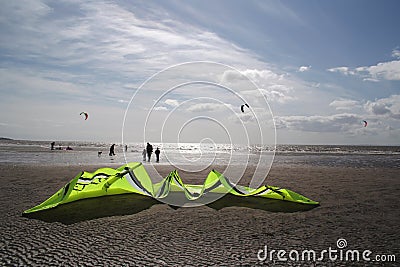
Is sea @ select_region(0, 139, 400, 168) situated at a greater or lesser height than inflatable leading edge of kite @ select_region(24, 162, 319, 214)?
lesser

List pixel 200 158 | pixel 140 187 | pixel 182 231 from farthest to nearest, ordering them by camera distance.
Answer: pixel 200 158 < pixel 140 187 < pixel 182 231

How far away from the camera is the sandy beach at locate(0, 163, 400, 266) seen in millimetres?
3887

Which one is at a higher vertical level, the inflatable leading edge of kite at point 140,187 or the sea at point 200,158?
the inflatable leading edge of kite at point 140,187

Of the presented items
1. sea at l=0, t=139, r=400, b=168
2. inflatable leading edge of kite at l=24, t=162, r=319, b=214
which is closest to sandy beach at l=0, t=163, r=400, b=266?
inflatable leading edge of kite at l=24, t=162, r=319, b=214

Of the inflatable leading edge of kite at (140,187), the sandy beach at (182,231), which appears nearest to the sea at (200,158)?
the inflatable leading edge of kite at (140,187)

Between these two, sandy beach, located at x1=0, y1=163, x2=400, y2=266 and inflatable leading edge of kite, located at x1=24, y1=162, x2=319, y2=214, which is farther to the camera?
inflatable leading edge of kite, located at x1=24, y1=162, x2=319, y2=214

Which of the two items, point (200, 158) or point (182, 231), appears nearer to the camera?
point (182, 231)

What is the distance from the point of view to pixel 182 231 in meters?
5.00

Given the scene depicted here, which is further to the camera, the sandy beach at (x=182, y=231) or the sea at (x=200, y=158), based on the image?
the sea at (x=200, y=158)

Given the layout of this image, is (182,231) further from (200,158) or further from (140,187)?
(200,158)

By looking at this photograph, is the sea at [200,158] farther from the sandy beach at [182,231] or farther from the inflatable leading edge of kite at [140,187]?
the sandy beach at [182,231]

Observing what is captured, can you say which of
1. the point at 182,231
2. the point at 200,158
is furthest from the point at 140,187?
the point at 200,158

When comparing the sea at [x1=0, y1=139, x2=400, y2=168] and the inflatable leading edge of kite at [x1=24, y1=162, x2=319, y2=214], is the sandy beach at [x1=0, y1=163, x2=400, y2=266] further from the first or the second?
the sea at [x1=0, y1=139, x2=400, y2=168]

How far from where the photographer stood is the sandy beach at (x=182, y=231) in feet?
12.8
